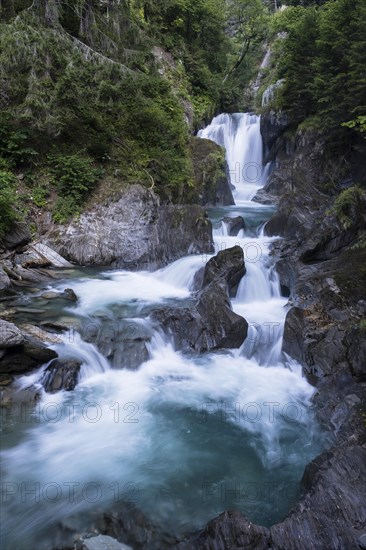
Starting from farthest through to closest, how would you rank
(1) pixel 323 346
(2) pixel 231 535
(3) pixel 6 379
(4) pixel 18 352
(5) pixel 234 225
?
1. (5) pixel 234 225
2. (1) pixel 323 346
3. (4) pixel 18 352
4. (3) pixel 6 379
5. (2) pixel 231 535

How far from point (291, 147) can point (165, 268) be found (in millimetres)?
10078

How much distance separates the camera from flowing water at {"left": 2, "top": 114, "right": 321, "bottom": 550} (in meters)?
4.39

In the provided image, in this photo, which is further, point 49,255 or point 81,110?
point 81,110

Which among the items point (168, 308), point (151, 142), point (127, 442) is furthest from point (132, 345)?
point (151, 142)

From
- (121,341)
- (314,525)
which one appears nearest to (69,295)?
(121,341)

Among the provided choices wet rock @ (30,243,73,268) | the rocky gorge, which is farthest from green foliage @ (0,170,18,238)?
wet rock @ (30,243,73,268)

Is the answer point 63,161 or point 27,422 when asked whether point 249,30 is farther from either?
point 27,422

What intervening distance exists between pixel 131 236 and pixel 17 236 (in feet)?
10.5

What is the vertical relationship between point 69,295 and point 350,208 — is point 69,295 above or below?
below

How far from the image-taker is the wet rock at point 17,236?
986cm

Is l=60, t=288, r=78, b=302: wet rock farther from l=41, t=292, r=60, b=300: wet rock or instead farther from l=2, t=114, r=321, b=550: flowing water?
l=2, t=114, r=321, b=550: flowing water

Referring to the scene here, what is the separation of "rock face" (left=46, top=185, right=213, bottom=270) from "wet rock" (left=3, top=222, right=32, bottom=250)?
752 mm

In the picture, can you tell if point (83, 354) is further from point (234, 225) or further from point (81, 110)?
point (81, 110)

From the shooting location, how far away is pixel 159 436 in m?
5.68
